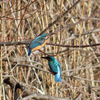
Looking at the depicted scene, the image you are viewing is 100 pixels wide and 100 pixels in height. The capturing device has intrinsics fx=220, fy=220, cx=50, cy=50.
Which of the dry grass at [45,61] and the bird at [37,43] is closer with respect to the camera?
the bird at [37,43]

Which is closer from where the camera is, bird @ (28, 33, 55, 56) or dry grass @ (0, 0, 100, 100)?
bird @ (28, 33, 55, 56)

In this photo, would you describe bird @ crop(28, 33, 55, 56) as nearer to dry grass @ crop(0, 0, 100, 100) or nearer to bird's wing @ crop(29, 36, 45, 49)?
bird's wing @ crop(29, 36, 45, 49)

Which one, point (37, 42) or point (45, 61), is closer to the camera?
point (37, 42)

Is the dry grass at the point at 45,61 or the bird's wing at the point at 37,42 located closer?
the bird's wing at the point at 37,42

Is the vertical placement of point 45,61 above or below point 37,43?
below

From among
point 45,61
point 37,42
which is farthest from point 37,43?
point 45,61

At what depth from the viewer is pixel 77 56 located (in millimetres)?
2900

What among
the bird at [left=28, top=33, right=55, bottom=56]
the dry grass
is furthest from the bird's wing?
the dry grass

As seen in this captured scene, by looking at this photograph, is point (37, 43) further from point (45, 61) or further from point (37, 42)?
point (45, 61)

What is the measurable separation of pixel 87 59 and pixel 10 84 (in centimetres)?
110

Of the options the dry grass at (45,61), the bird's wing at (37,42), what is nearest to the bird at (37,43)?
the bird's wing at (37,42)

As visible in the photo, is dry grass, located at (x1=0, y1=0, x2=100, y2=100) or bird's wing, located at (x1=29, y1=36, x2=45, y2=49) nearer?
bird's wing, located at (x1=29, y1=36, x2=45, y2=49)

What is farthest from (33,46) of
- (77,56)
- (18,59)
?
(77,56)

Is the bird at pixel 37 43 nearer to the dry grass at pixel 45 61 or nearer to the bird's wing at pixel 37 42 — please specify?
the bird's wing at pixel 37 42
